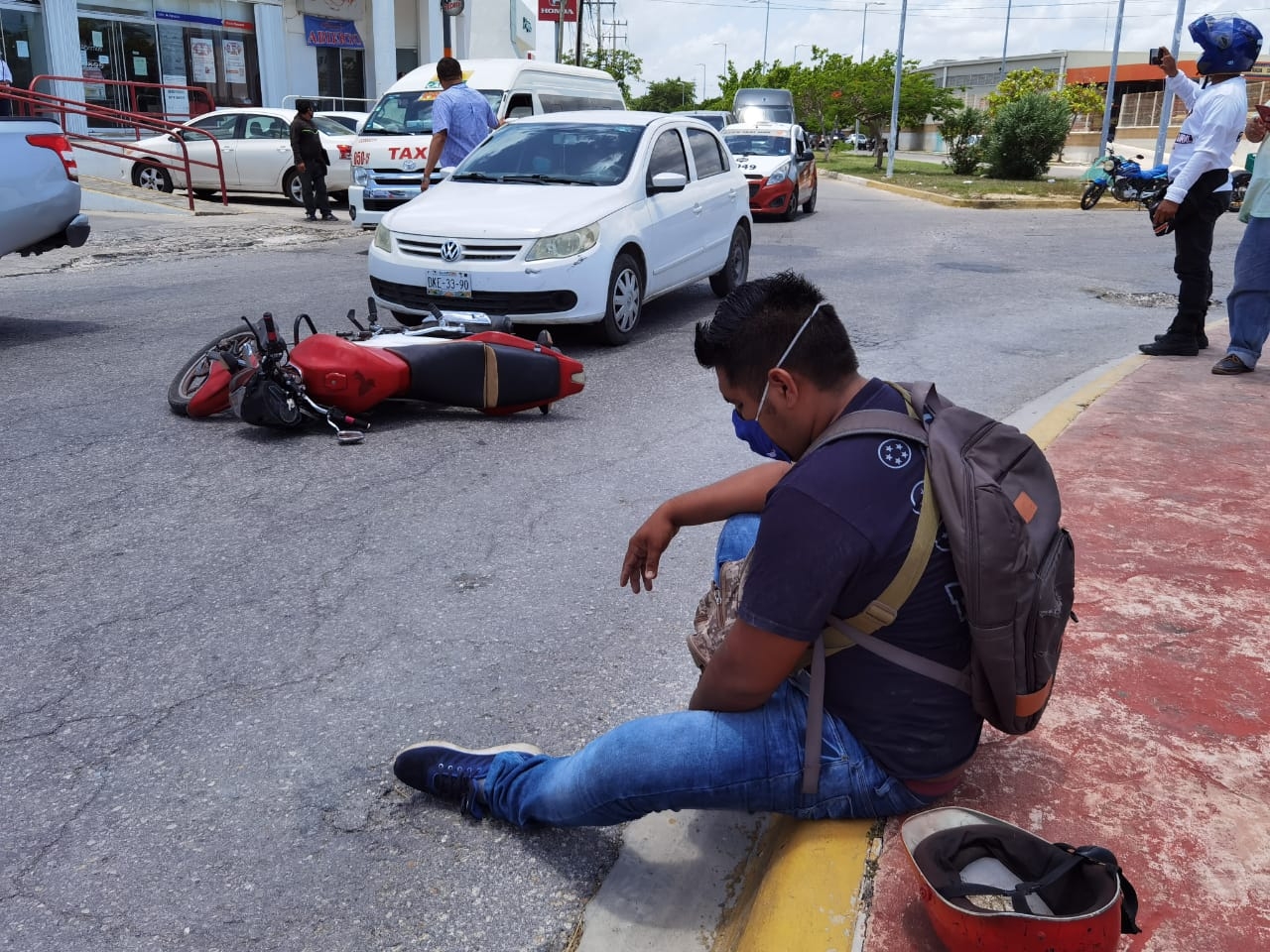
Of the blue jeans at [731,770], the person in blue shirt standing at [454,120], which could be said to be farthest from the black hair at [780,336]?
the person in blue shirt standing at [454,120]

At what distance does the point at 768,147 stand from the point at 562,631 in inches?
702

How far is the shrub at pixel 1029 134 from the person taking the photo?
28.7 metres

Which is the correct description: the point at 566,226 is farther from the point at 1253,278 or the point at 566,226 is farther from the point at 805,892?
the point at 805,892

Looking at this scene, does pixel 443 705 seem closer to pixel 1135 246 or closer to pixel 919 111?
pixel 1135 246

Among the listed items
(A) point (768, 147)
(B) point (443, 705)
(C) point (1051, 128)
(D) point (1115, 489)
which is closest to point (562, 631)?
(B) point (443, 705)

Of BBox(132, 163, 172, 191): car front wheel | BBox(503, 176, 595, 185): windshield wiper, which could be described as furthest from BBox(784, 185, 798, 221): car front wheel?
BBox(503, 176, 595, 185): windshield wiper

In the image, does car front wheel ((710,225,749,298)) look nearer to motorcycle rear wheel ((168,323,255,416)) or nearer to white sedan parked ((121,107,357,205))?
motorcycle rear wheel ((168,323,255,416))

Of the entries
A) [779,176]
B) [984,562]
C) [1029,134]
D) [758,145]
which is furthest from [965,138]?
Answer: [984,562]

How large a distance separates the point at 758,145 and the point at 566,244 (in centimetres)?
1367

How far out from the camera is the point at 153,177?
19953 mm

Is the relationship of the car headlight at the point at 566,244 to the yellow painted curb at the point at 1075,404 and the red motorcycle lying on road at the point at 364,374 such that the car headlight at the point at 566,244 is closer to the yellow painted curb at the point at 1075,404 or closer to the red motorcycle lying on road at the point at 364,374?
the red motorcycle lying on road at the point at 364,374

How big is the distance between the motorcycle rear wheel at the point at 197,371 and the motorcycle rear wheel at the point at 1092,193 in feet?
63.5

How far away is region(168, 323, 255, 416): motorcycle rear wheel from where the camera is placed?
21.0 feet

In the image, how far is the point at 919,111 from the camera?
151ft
